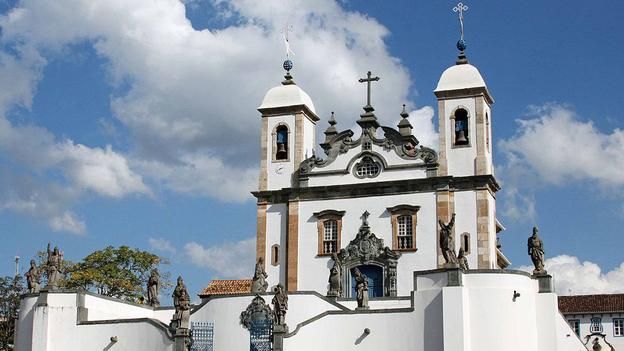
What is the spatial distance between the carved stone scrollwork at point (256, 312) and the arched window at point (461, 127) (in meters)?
12.6

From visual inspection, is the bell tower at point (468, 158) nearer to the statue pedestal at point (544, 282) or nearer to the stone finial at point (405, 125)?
the stone finial at point (405, 125)

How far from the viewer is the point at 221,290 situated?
2356 inches

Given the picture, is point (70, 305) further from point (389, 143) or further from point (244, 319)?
point (389, 143)

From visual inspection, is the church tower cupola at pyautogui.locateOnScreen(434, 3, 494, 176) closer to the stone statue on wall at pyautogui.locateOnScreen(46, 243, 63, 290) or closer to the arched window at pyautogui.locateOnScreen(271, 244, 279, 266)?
the arched window at pyautogui.locateOnScreen(271, 244, 279, 266)

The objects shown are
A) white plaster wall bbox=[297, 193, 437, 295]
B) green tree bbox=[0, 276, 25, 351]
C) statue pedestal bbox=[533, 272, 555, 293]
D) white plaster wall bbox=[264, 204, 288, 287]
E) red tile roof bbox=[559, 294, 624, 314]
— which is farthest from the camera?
red tile roof bbox=[559, 294, 624, 314]

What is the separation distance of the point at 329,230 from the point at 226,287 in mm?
18345

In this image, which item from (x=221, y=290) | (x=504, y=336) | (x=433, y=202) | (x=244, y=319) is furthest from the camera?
(x=221, y=290)

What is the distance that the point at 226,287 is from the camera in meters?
60.2

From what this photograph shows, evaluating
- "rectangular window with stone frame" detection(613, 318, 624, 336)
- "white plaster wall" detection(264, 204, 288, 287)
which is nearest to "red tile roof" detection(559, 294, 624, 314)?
"rectangular window with stone frame" detection(613, 318, 624, 336)

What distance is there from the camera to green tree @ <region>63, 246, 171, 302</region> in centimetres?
5219

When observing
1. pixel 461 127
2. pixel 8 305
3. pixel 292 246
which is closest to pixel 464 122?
pixel 461 127

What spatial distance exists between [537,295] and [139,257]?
26.1 metres

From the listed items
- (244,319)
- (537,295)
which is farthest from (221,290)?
(537,295)

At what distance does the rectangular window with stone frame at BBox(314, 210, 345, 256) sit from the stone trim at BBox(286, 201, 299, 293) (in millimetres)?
1017
